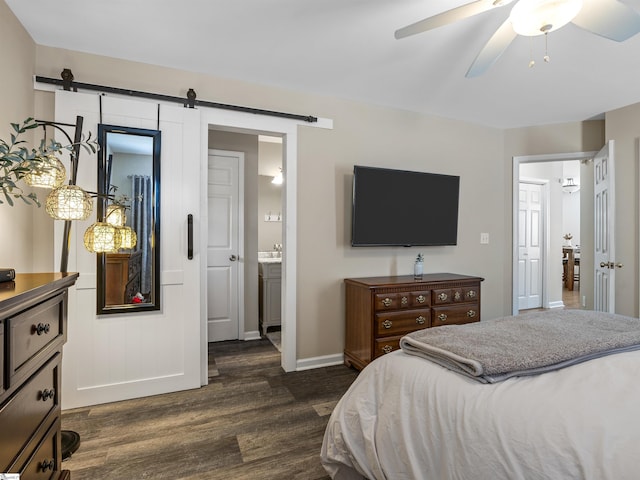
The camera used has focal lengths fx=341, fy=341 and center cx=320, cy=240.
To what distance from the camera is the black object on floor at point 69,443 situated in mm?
1828

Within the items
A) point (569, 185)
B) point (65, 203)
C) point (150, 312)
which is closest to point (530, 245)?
point (569, 185)

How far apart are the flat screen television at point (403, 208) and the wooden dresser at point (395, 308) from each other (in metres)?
0.42

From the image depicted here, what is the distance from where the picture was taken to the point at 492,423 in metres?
1.00

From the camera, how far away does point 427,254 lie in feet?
11.9

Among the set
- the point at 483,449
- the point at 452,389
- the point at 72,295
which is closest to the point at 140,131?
the point at 72,295

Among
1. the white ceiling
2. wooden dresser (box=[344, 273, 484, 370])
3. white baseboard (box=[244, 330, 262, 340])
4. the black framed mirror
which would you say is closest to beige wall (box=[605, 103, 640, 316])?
the white ceiling

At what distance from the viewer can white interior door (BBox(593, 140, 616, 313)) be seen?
3.29 m

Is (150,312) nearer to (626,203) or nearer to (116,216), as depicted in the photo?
(116,216)

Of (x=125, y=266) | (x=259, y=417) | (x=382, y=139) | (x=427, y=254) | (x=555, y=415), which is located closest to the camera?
(x=555, y=415)

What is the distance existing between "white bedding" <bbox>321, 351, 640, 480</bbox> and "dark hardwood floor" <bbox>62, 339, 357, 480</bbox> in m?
0.59

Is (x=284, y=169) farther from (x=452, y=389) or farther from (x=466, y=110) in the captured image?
(x=452, y=389)

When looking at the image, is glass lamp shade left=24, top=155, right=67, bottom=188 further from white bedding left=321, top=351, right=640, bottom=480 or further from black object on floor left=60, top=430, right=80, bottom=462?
white bedding left=321, top=351, right=640, bottom=480

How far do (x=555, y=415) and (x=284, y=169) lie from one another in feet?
8.35

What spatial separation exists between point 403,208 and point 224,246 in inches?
79.4
